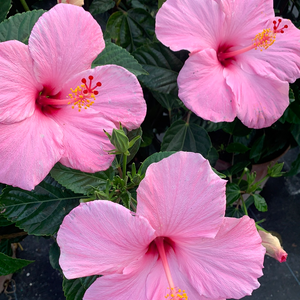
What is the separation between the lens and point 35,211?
0.93 m

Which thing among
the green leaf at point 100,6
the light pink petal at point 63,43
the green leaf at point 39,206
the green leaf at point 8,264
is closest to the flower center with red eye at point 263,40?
the light pink petal at point 63,43

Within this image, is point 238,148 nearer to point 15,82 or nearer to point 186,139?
A: point 186,139

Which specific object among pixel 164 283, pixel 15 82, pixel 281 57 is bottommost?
pixel 164 283

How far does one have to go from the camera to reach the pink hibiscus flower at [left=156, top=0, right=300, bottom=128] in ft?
2.79

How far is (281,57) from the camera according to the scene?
A: 3.11 ft

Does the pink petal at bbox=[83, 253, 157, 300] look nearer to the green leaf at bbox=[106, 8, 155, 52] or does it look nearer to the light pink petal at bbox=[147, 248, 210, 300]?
the light pink petal at bbox=[147, 248, 210, 300]

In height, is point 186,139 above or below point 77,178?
below

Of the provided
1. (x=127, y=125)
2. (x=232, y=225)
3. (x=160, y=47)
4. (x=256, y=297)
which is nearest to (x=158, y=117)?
(x=160, y=47)

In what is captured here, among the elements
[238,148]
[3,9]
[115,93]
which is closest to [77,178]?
[115,93]

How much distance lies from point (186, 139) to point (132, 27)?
1.64 feet

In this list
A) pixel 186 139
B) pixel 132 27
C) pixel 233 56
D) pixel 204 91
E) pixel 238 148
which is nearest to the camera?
pixel 204 91

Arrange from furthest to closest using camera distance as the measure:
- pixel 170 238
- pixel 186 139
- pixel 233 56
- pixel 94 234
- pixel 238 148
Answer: pixel 238 148, pixel 186 139, pixel 233 56, pixel 170 238, pixel 94 234

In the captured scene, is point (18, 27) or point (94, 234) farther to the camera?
point (18, 27)

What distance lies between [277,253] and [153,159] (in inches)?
17.0
